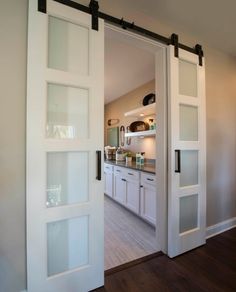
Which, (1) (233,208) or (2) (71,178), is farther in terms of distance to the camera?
(1) (233,208)

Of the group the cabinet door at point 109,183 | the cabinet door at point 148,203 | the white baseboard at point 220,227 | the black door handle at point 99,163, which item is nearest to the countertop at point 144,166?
the cabinet door at point 148,203

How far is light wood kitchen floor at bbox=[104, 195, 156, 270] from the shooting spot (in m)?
2.00

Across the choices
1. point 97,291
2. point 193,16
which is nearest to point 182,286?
point 97,291

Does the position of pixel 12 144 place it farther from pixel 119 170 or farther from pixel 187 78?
pixel 119 170

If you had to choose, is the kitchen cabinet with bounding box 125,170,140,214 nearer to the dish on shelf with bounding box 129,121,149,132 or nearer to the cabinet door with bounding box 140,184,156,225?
the cabinet door with bounding box 140,184,156,225

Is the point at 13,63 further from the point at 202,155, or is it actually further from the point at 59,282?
the point at 202,155

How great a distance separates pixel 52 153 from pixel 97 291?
1.25 metres

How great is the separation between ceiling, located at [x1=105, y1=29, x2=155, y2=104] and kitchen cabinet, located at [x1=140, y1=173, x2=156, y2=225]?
5.89ft

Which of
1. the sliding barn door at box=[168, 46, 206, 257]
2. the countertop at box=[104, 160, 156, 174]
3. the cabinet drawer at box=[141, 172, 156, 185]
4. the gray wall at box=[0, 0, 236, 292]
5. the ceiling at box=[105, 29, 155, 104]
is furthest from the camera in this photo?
the countertop at box=[104, 160, 156, 174]

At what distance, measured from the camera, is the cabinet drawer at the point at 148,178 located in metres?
2.59

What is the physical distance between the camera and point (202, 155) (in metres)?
2.22

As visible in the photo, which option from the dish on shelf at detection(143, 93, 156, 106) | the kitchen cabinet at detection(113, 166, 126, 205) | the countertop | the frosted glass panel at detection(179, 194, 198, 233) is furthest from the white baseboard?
the dish on shelf at detection(143, 93, 156, 106)

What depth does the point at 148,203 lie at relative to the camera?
2.73 meters

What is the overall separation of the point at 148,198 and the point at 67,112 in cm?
189
